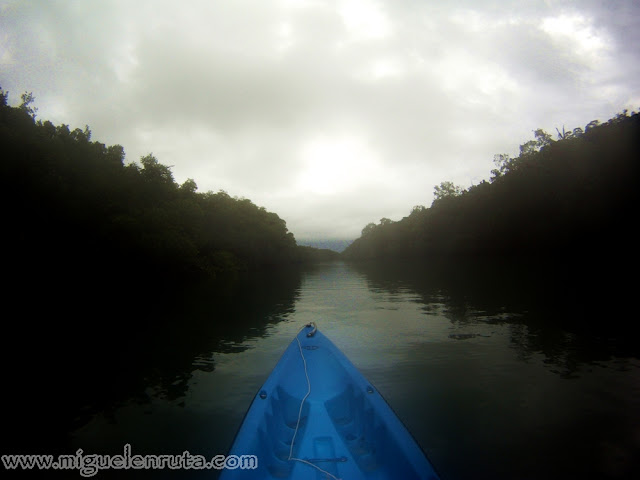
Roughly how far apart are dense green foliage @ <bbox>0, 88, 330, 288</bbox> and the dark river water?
665 inches

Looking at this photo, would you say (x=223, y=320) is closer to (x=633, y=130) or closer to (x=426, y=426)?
(x=426, y=426)

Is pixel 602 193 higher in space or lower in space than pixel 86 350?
higher

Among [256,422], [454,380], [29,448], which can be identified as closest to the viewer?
[256,422]

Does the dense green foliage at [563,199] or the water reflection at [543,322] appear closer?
the water reflection at [543,322]

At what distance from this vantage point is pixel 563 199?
42.4m

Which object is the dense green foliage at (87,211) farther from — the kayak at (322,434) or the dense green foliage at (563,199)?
the dense green foliage at (563,199)

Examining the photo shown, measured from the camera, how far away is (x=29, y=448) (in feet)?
16.5

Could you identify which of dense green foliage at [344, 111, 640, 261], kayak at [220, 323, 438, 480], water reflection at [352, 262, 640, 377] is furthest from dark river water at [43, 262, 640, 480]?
dense green foliage at [344, 111, 640, 261]

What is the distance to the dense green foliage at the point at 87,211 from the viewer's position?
796 inches

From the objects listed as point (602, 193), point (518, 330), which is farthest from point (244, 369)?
point (602, 193)

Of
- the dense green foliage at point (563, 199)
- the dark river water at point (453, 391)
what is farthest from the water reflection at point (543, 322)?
the dense green foliage at point (563, 199)

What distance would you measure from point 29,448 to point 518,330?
1372 cm

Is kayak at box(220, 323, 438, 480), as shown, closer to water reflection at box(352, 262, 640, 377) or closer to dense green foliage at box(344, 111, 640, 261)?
water reflection at box(352, 262, 640, 377)

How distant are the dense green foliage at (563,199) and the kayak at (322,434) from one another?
45915mm
